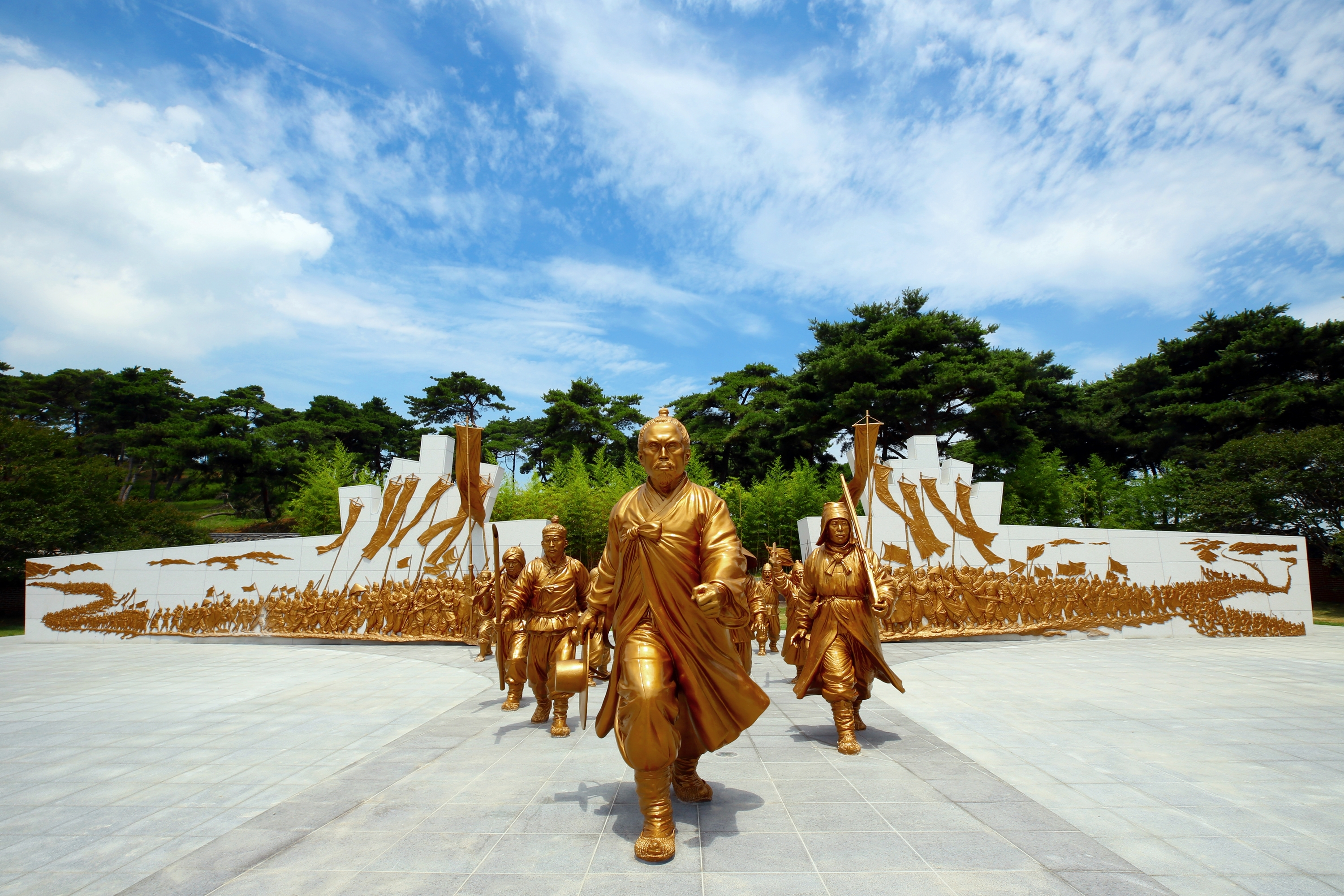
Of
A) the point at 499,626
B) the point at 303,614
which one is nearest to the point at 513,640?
the point at 499,626

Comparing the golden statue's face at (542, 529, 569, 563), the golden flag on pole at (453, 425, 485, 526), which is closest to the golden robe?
the golden statue's face at (542, 529, 569, 563)

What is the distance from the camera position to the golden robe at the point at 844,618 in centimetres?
504

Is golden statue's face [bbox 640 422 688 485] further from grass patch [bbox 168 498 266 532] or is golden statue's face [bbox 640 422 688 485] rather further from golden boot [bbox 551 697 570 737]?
grass patch [bbox 168 498 266 532]

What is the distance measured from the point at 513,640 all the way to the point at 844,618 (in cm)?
309

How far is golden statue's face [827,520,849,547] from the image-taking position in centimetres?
533

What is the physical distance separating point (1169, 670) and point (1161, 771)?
497 centimetres

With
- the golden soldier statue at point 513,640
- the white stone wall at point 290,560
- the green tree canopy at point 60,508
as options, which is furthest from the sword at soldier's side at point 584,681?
the green tree canopy at point 60,508

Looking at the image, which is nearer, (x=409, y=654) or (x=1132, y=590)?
(x=409, y=654)

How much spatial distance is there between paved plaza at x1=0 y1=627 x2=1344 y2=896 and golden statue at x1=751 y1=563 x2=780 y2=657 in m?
2.14

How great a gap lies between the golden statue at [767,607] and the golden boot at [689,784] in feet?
19.1

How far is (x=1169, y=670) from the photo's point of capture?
26.6 feet

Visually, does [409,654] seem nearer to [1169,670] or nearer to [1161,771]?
[1161,771]

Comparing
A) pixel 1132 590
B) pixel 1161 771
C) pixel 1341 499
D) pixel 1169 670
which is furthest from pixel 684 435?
pixel 1341 499

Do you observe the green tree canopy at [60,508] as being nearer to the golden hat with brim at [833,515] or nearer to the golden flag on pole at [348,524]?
the golden flag on pole at [348,524]
